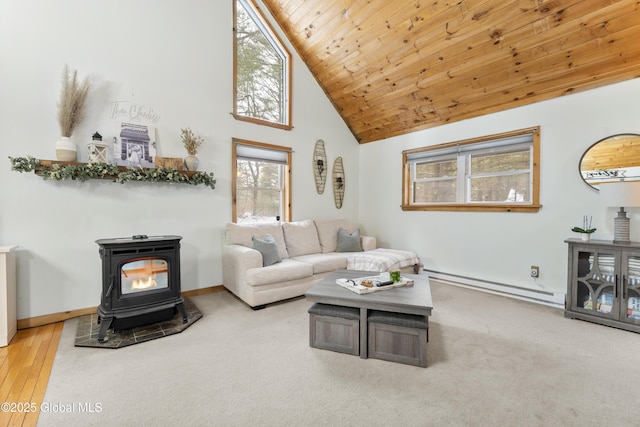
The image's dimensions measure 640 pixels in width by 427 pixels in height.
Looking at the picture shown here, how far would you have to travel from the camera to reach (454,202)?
4422 millimetres

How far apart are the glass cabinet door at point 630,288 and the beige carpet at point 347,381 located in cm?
19

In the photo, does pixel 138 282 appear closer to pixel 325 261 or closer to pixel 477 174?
pixel 325 261

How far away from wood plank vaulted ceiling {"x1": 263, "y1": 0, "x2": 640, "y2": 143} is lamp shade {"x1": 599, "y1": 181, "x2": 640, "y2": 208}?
118cm

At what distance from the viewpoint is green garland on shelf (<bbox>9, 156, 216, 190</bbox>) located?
8.70ft

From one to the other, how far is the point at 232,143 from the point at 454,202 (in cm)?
341

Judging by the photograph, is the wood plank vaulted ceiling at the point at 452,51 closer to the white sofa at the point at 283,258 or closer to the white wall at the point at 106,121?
the white wall at the point at 106,121

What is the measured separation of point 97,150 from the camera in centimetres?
295

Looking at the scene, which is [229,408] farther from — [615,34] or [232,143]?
[615,34]

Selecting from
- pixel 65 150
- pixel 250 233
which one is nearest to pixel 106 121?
pixel 65 150

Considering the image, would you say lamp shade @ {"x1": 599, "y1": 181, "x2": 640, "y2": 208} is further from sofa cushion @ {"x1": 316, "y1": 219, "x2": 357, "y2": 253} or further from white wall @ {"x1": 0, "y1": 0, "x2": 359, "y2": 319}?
white wall @ {"x1": 0, "y1": 0, "x2": 359, "y2": 319}

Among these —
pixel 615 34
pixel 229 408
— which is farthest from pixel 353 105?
pixel 229 408

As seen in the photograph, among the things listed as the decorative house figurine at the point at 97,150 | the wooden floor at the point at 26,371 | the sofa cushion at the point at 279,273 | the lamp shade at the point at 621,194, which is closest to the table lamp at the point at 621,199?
the lamp shade at the point at 621,194

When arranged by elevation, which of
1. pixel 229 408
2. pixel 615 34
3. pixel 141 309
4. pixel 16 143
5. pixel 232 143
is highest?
pixel 615 34

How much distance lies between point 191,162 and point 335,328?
102 inches
